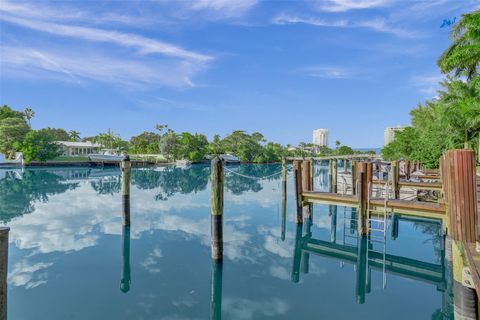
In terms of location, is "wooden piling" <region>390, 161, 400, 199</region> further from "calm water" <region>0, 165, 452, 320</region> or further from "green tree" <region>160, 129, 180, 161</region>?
"green tree" <region>160, 129, 180, 161</region>

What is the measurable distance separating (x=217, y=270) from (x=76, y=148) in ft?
269

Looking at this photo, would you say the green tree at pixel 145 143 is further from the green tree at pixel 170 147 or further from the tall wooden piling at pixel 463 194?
the tall wooden piling at pixel 463 194

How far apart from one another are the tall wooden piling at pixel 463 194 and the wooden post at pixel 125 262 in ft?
26.0

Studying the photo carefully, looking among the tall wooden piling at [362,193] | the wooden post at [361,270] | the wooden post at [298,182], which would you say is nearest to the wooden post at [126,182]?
the wooden post at [298,182]

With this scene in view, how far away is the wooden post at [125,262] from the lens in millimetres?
9102

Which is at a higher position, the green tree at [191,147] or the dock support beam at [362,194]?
the green tree at [191,147]

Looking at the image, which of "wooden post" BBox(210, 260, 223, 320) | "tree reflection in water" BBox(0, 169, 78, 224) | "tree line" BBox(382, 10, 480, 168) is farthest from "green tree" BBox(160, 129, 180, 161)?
"wooden post" BBox(210, 260, 223, 320)

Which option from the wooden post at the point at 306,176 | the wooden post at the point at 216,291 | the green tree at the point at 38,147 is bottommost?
the wooden post at the point at 216,291

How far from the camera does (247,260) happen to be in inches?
446

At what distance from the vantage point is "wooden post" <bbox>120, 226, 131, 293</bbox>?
29.9 feet

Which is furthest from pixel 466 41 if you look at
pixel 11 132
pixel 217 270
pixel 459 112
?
pixel 11 132

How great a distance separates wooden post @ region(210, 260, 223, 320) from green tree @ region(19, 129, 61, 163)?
198 feet

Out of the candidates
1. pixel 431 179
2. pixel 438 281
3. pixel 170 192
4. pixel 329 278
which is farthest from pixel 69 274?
pixel 431 179

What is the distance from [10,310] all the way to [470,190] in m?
9.97
